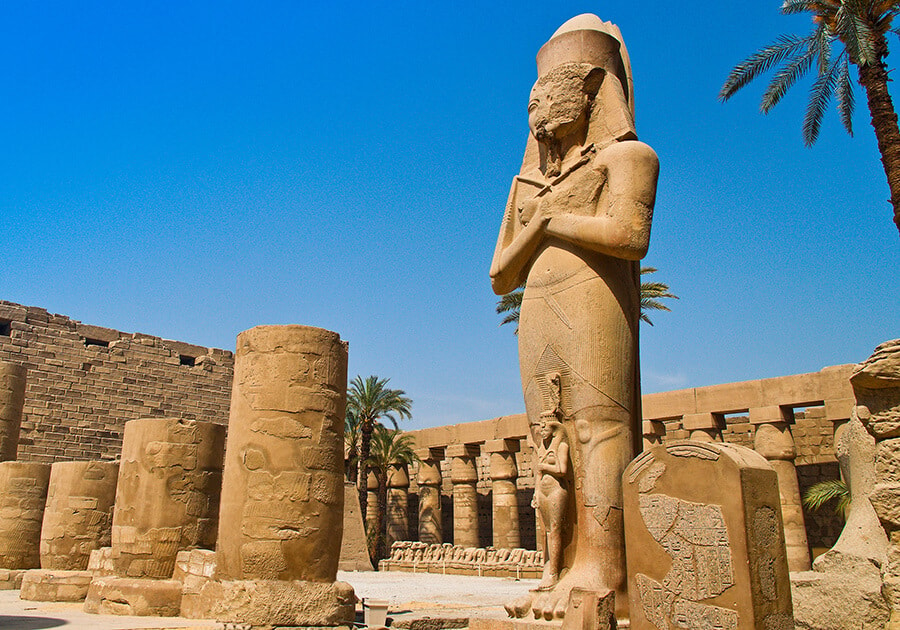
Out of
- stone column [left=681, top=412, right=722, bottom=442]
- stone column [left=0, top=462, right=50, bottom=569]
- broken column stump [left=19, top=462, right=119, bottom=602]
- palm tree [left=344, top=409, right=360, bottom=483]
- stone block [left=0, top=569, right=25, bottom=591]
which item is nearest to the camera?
broken column stump [left=19, top=462, right=119, bottom=602]

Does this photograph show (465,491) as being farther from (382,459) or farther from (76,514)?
(76,514)

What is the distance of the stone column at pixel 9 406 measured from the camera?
12.6m

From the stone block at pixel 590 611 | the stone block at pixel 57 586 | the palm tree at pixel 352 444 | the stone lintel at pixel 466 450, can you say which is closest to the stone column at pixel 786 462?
the stone lintel at pixel 466 450

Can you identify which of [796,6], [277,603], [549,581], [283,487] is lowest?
[277,603]

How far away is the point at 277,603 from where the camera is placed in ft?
17.3

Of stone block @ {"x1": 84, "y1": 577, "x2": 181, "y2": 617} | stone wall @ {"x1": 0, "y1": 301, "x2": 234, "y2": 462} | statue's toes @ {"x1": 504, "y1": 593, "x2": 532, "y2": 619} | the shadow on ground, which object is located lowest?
the shadow on ground

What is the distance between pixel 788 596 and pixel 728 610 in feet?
1.06

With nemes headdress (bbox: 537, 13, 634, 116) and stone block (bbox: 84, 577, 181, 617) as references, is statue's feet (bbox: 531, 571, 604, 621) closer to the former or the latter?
nemes headdress (bbox: 537, 13, 634, 116)

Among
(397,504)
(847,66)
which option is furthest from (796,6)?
(397,504)

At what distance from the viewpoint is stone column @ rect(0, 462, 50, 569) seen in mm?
10500

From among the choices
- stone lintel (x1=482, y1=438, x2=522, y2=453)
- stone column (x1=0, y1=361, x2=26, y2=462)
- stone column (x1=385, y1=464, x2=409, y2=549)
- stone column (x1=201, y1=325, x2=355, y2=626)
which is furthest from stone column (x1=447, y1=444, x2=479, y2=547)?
stone column (x1=201, y1=325, x2=355, y2=626)

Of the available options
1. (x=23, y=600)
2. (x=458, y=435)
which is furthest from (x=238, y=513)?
(x=458, y=435)

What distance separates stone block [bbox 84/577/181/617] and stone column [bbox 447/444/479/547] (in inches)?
590

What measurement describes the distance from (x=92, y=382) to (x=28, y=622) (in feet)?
61.9
